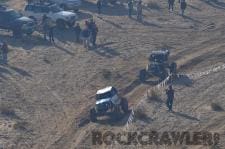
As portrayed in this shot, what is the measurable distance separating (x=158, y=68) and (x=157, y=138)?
30.8ft

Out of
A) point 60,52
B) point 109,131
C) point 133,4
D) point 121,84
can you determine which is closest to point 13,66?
point 60,52

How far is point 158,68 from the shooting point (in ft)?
140

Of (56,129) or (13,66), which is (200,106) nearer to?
(56,129)

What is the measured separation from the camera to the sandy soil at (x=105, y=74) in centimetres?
3600

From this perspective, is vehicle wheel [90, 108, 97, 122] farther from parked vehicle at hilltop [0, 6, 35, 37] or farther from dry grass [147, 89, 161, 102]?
parked vehicle at hilltop [0, 6, 35, 37]

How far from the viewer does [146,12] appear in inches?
2272

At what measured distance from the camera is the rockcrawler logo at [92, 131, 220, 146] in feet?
109

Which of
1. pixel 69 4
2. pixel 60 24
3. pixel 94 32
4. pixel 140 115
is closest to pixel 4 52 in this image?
pixel 94 32

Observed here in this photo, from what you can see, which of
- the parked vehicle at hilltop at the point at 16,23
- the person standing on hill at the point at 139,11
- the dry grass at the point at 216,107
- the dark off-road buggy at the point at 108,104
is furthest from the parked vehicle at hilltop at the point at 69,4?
the dry grass at the point at 216,107

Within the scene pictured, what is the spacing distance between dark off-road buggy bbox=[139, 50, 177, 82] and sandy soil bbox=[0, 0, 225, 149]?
0.75m

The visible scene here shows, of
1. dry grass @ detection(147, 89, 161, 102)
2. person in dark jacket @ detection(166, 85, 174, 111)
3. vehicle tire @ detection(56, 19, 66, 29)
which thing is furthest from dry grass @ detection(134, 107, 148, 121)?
vehicle tire @ detection(56, 19, 66, 29)

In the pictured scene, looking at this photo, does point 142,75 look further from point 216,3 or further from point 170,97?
point 216,3

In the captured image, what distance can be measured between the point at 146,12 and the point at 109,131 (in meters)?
24.0

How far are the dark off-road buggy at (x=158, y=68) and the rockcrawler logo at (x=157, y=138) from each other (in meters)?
8.12
